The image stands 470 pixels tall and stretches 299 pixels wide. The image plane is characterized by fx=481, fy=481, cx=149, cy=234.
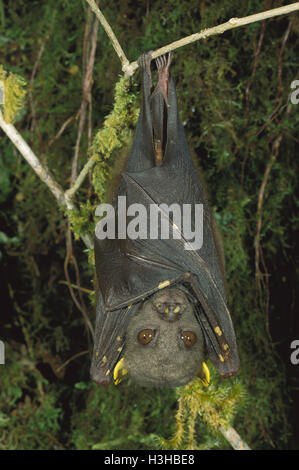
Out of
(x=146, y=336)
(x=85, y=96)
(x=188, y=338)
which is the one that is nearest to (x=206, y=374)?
(x=188, y=338)

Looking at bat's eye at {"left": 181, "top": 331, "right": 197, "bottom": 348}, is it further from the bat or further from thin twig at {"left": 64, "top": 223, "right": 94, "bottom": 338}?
thin twig at {"left": 64, "top": 223, "right": 94, "bottom": 338}

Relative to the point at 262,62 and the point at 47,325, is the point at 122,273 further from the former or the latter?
the point at 262,62

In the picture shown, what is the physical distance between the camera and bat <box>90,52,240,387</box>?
2109mm

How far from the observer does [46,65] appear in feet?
10.2

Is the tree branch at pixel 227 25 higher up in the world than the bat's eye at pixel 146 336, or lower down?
higher up

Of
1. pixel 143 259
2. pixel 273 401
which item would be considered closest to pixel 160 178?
A: pixel 143 259

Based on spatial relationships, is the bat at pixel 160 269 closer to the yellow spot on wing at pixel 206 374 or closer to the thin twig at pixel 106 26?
the yellow spot on wing at pixel 206 374

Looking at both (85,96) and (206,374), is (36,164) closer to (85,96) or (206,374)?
(85,96)

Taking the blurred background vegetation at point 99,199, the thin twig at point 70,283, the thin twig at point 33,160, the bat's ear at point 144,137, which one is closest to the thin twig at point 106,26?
the bat's ear at point 144,137

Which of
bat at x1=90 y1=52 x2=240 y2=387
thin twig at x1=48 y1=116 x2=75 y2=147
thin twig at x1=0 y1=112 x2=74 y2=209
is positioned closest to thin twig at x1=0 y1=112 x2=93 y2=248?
thin twig at x1=0 y1=112 x2=74 y2=209

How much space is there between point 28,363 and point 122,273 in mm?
1534

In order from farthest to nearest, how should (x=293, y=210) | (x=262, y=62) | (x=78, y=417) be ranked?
(x=78, y=417) → (x=293, y=210) → (x=262, y=62)

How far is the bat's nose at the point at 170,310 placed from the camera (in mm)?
2225

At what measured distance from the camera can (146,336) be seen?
2.22 m
